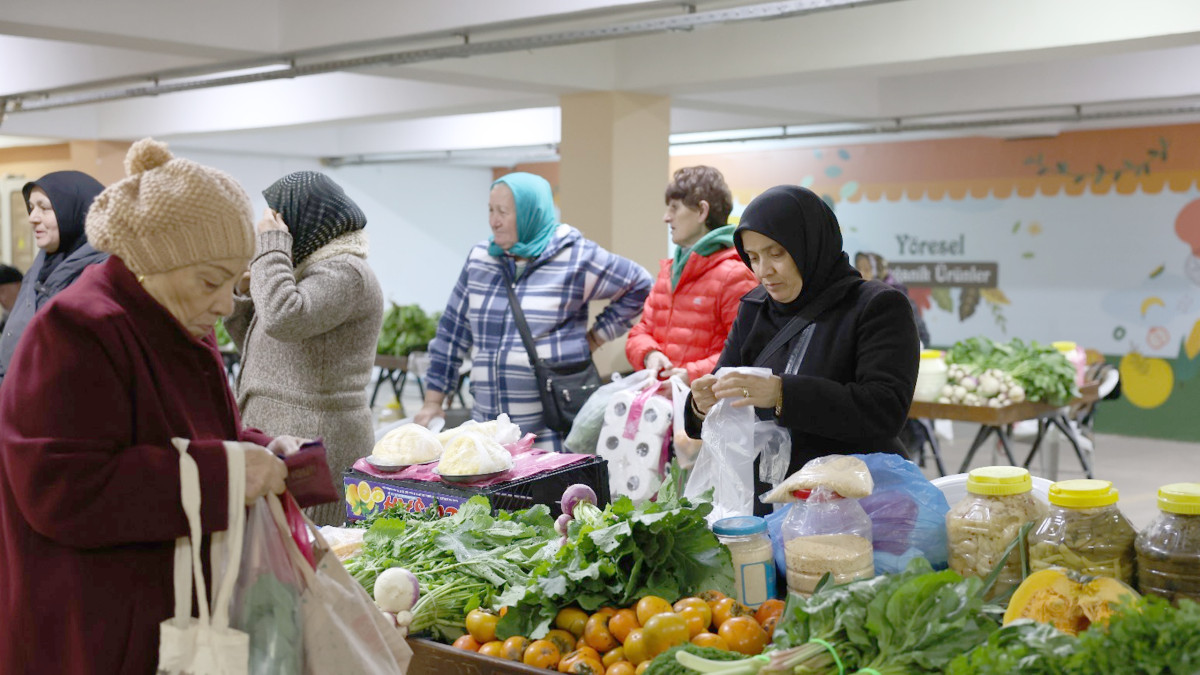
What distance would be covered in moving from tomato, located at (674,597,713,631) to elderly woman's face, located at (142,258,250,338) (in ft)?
2.96

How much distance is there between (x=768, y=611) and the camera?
75.3 inches

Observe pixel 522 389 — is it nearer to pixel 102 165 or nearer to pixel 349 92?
pixel 349 92

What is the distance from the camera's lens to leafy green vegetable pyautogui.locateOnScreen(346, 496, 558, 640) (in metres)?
2.16

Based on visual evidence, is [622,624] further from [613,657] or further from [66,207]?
[66,207]

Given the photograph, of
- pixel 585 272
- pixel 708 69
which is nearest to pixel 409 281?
pixel 708 69

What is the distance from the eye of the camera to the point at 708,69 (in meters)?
6.69

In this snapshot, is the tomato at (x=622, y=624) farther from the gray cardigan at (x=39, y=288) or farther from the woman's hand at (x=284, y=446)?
the gray cardigan at (x=39, y=288)

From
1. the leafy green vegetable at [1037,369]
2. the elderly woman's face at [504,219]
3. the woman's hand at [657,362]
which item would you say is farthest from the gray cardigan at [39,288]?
the leafy green vegetable at [1037,369]

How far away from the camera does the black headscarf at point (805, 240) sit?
2545 mm

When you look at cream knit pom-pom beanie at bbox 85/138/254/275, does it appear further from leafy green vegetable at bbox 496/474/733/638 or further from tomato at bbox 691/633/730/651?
tomato at bbox 691/633/730/651

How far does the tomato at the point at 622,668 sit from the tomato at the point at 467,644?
0.31 meters

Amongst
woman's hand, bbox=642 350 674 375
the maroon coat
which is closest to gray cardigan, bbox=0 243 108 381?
woman's hand, bbox=642 350 674 375

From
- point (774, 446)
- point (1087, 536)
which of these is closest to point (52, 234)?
point (774, 446)

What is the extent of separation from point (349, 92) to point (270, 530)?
7.34 metres
